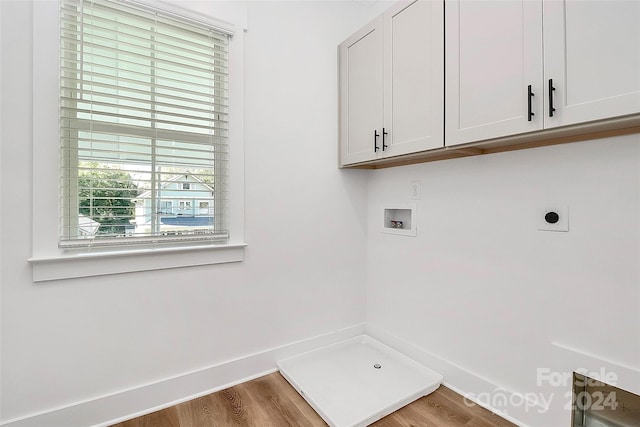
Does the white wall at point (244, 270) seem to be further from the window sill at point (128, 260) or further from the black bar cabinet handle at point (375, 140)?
the black bar cabinet handle at point (375, 140)

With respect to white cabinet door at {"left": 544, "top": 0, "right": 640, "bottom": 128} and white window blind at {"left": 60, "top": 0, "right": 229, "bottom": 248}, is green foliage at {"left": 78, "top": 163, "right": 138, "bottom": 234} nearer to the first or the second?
white window blind at {"left": 60, "top": 0, "right": 229, "bottom": 248}

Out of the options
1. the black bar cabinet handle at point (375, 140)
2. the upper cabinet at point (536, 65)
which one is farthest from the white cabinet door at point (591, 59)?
the black bar cabinet handle at point (375, 140)

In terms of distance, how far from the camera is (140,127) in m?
1.64

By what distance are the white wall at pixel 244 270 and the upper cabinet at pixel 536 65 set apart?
0.99 metres

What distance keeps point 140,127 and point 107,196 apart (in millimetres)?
399

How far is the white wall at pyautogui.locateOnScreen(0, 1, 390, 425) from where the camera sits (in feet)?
4.51

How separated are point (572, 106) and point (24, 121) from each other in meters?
2.28

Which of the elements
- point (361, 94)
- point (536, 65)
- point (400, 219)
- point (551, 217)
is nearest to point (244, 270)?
point (400, 219)

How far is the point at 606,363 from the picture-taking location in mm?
1291

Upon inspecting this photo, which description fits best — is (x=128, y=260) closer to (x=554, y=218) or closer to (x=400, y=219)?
(x=400, y=219)

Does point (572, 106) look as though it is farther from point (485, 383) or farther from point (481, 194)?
point (485, 383)

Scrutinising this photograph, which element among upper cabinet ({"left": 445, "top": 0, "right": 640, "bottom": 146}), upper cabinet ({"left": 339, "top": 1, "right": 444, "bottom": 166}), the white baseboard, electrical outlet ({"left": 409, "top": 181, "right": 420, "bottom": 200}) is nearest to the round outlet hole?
upper cabinet ({"left": 445, "top": 0, "right": 640, "bottom": 146})

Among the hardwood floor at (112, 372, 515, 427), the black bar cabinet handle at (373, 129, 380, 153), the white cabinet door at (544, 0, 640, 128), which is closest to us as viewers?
the white cabinet door at (544, 0, 640, 128)

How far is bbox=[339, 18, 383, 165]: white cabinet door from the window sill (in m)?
1.03
